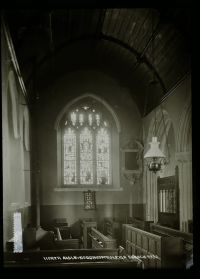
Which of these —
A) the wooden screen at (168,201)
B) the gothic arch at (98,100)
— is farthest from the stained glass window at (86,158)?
the wooden screen at (168,201)

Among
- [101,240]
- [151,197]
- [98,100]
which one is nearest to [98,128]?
[98,100]

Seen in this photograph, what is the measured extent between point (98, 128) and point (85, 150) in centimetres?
72

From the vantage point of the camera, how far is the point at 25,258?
5176 millimetres

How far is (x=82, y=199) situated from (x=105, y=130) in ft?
4.99

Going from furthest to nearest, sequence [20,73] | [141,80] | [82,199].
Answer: [141,80] → [82,199] → [20,73]

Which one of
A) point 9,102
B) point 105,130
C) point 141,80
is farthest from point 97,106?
point 9,102

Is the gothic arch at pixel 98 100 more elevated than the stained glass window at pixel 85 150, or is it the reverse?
the gothic arch at pixel 98 100

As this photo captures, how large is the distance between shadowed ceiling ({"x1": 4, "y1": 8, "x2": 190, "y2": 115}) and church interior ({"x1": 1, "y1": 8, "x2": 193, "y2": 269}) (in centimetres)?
3

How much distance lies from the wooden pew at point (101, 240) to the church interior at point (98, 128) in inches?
0.8

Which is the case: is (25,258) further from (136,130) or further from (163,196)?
(163,196)

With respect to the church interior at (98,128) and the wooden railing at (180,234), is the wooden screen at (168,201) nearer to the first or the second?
the church interior at (98,128)

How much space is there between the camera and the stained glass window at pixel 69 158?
7543 mm

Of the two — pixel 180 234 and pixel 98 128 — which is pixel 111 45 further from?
pixel 180 234

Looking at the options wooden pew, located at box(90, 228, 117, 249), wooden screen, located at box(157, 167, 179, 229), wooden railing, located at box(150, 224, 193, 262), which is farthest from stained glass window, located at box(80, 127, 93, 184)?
wooden screen, located at box(157, 167, 179, 229)
